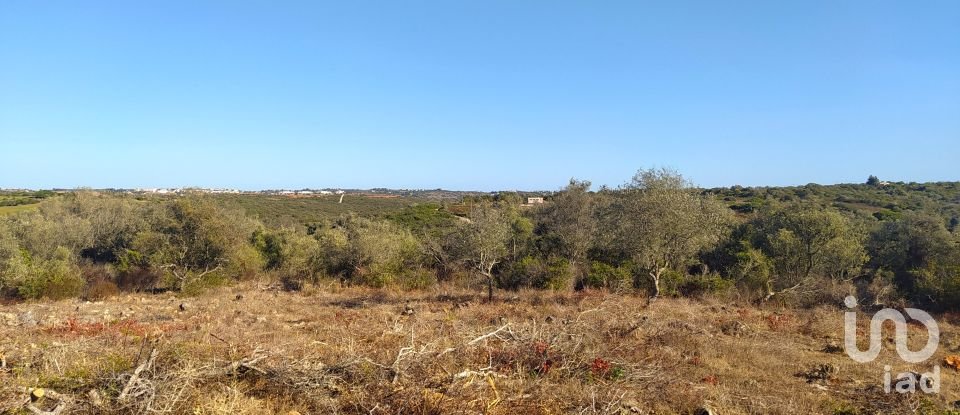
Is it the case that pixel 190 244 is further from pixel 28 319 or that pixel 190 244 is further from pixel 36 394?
pixel 36 394

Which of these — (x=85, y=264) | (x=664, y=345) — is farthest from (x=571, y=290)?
(x=85, y=264)

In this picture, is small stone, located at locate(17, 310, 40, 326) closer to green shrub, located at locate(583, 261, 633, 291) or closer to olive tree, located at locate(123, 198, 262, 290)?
olive tree, located at locate(123, 198, 262, 290)

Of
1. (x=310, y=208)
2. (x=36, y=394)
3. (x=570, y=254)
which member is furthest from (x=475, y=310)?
(x=310, y=208)

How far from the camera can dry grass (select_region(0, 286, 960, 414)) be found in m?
5.52

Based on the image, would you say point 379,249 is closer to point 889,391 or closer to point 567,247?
point 567,247

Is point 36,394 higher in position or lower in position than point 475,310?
higher

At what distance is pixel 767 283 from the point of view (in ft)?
62.5

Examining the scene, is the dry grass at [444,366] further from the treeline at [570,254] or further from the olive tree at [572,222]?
the olive tree at [572,222]

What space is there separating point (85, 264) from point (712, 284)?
33284mm

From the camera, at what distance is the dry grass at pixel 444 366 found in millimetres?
5520

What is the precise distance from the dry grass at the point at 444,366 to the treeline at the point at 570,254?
13.5 feet

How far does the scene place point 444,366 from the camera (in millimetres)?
6684

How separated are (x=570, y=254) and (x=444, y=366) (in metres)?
20.3

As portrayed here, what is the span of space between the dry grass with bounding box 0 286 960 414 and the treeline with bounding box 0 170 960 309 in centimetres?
412
